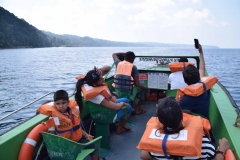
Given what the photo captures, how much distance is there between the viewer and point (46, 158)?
2.46 meters

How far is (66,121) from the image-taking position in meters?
2.27

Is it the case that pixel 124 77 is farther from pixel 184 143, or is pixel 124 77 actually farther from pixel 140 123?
pixel 184 143

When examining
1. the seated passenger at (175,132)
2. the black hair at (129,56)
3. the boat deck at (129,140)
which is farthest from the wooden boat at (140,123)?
the black hair at (129,56)

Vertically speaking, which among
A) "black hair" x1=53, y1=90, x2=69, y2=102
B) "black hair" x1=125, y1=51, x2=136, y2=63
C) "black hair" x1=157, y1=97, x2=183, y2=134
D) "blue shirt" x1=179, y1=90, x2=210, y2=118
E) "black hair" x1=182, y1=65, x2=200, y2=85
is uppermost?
"black hair" x1=125, y1=51, x2=136, y2=63

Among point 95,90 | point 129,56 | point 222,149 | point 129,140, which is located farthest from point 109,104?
point 222,149

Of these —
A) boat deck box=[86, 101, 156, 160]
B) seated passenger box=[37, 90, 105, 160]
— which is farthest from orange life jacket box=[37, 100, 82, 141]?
boat deck box=[86, 101, 156, 160]

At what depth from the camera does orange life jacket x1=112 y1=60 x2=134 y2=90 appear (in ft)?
12.1

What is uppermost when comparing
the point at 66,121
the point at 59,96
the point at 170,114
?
the point at 170,114

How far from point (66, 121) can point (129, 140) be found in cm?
141

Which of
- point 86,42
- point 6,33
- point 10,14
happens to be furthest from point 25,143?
point 86,42

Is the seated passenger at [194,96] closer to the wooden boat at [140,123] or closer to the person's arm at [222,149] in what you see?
the wooden boat at [140,123]

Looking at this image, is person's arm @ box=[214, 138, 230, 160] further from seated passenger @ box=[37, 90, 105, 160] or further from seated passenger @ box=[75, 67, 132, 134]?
seated passenger @ box=[75, 67, 132, 134]

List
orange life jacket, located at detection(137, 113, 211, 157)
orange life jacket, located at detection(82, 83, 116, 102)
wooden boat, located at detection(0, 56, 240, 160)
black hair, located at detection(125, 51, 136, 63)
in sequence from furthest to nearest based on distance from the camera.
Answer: black hair, located at detection(125, 51, 136, 63)
orange life jacket, located at detection(82, 83, 116, 102)
wooden boat, located at detection(0, 56, 240, 160)
orange life jacket, located at detection(137, 113, 211, 157)

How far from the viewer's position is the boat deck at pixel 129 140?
299cm
